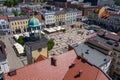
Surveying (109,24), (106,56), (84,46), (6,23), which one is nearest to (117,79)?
(106,56)

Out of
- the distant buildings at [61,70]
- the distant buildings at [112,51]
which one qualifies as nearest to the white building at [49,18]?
the distant buildings at [112,51]

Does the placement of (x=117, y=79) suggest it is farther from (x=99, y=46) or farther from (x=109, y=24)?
(x=109, y=24)

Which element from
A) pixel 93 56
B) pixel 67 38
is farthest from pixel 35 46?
pixel 67 38

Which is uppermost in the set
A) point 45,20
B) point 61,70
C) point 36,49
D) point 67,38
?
point 36,49

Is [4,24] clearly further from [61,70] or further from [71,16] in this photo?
[61,70]

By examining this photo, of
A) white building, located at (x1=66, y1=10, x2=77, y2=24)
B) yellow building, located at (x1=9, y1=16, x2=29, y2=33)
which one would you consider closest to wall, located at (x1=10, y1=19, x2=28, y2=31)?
yellow building, located at (x1=9, y1=16, x2=29, y2=33)

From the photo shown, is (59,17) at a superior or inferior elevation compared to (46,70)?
superior
